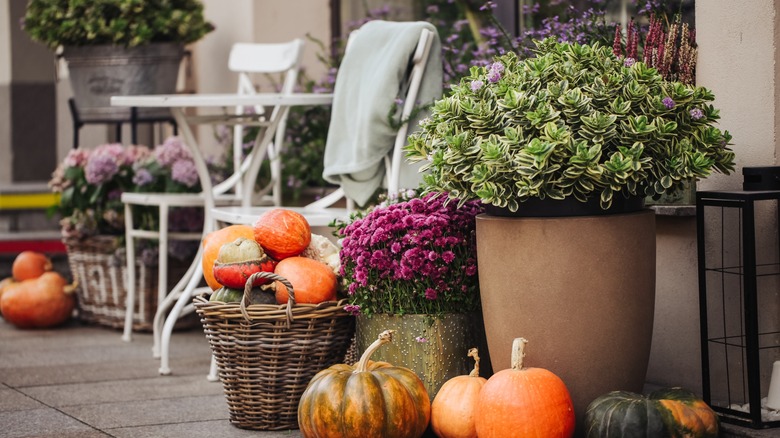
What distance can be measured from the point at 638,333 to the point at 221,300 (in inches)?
51.9

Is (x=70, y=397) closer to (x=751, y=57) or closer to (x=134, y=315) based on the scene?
(x=134, y=315)

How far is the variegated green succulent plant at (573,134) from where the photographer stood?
122 inches

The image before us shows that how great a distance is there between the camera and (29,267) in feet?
19.8

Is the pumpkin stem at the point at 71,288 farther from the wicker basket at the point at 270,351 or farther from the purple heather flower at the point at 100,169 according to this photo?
the wicker basket at the point at 270,351

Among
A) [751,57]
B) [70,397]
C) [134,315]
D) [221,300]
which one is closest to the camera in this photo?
[751,57]

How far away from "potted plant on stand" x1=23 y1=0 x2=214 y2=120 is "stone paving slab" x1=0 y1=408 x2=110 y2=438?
257 centimetres

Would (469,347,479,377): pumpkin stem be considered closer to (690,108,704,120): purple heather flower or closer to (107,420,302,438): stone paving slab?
(107,420,302,438): stone paving slab

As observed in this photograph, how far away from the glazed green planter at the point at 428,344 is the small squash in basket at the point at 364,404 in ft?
0.77

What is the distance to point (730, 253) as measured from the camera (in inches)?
138

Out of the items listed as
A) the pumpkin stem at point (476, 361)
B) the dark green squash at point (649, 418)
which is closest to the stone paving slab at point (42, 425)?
the pumpkin stem at point (476, 361)

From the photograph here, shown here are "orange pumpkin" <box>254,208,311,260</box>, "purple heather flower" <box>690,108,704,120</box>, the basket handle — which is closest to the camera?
"purple heather flower" <box>690,108,704,120</box>

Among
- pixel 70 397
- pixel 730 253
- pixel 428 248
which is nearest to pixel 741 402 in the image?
pixel 730 253

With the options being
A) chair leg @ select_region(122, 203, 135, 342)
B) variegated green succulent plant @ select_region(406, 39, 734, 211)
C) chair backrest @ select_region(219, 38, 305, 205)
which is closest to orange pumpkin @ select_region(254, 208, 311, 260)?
variegated green succulent plant @ select_region(406, 39, 734, 211)

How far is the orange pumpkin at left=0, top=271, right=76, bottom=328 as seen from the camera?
19.3 ft
